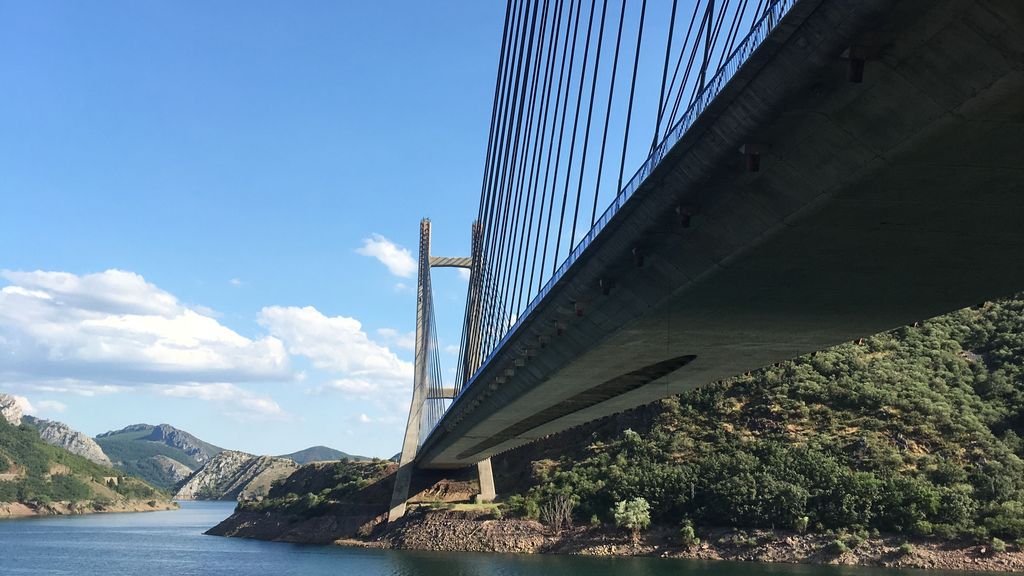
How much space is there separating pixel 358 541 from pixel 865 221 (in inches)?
2584

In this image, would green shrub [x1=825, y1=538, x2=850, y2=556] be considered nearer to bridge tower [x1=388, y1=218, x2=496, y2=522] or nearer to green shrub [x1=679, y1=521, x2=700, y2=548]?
green shrub [x1=679, y1=521, x2=700, y2=548]

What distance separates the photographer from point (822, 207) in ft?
53.4

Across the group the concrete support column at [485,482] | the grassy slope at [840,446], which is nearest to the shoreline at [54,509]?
the concrete support column at [485,482]

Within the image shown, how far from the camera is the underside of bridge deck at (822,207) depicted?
11.8 meters

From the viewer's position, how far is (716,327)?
1037 inches

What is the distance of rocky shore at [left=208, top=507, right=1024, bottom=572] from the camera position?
50.8m

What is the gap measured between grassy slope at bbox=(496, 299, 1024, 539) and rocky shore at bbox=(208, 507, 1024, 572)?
53.6 inches

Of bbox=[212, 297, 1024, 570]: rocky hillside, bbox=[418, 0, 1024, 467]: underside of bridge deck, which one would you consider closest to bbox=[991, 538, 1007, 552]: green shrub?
bbox=[212, 297, 1024, 570]: rocky hillside

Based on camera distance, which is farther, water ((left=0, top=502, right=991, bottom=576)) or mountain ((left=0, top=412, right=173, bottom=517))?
mountain ((left=0, top=412, right=173, bottom=517))

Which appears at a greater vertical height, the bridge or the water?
the bridge

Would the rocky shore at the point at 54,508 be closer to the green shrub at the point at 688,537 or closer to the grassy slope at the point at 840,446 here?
the grassy slope at the point at 840,446

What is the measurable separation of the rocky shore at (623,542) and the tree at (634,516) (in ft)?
1.87

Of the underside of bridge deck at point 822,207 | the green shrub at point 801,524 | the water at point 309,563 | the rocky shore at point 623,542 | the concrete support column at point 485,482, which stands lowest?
the water at point 309,563

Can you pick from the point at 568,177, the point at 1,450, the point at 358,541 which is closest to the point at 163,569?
the point at 358,541
